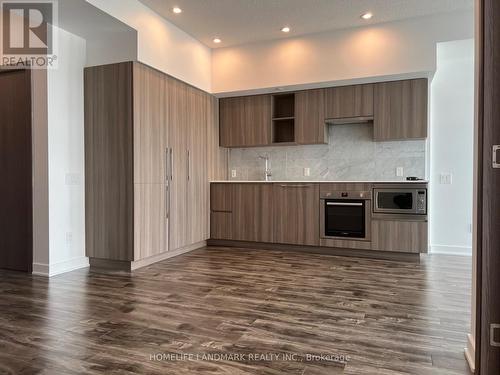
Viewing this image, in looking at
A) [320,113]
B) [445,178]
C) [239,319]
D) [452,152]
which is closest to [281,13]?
[320,113]

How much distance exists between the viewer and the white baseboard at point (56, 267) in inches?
145

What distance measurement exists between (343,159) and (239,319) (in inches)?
132

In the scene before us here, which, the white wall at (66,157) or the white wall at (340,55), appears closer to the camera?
the white wall at (66,157)

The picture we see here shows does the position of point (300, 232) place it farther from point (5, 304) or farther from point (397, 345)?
point (5, 304)

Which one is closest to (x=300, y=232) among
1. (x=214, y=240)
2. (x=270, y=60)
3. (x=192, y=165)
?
(x=214, y=240)

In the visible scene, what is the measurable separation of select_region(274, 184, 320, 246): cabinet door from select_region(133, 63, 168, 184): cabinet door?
163 centimetres

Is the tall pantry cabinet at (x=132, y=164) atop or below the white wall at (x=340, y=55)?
below

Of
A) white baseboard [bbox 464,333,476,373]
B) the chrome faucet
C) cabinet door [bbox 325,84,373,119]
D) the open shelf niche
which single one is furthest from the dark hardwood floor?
the open shelf niche

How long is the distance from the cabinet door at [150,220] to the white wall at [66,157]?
2.33 ft

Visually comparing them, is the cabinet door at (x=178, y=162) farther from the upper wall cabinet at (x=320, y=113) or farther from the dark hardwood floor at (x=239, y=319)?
the upper wall cabinet at (x=320, y=113)

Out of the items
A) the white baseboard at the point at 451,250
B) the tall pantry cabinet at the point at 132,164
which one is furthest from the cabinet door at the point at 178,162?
the white baseboard at the point at 451,250

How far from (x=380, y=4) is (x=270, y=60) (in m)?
1.58

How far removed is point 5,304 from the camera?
2803 millimetres

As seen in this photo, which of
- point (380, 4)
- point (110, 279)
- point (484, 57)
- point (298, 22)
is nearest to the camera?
point (484, 57)
